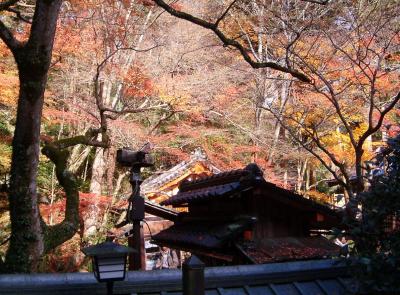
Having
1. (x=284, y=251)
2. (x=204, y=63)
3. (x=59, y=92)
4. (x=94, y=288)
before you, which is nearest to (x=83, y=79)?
(x=59, y=92)

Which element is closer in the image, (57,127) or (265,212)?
(265,212)

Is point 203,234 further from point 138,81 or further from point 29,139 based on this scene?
point 138,81

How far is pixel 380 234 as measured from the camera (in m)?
2.75

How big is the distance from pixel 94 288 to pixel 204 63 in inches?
516

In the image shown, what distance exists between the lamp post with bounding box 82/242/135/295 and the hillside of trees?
392cm

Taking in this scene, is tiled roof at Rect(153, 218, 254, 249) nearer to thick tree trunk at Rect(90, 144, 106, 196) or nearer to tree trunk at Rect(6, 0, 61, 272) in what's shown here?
tree trunk at Rect(6, 0, 61, 272)

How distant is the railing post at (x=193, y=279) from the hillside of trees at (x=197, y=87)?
4798 mm

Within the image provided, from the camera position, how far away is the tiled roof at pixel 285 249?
6.04 m

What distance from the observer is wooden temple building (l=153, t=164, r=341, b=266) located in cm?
629

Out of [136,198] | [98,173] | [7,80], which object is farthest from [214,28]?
[98,173]

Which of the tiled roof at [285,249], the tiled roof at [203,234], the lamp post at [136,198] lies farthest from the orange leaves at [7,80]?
the tiled roof at [285,249]

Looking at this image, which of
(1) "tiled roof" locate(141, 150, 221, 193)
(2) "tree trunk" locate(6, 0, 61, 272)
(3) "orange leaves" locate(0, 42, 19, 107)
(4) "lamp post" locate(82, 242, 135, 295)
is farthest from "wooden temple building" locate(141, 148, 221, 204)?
(4) "lamp post" locate(82, 242, 135, 295)

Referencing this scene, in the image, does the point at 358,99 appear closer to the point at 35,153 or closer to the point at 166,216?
the point at 166,216

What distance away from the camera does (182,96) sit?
13195 millimetres
